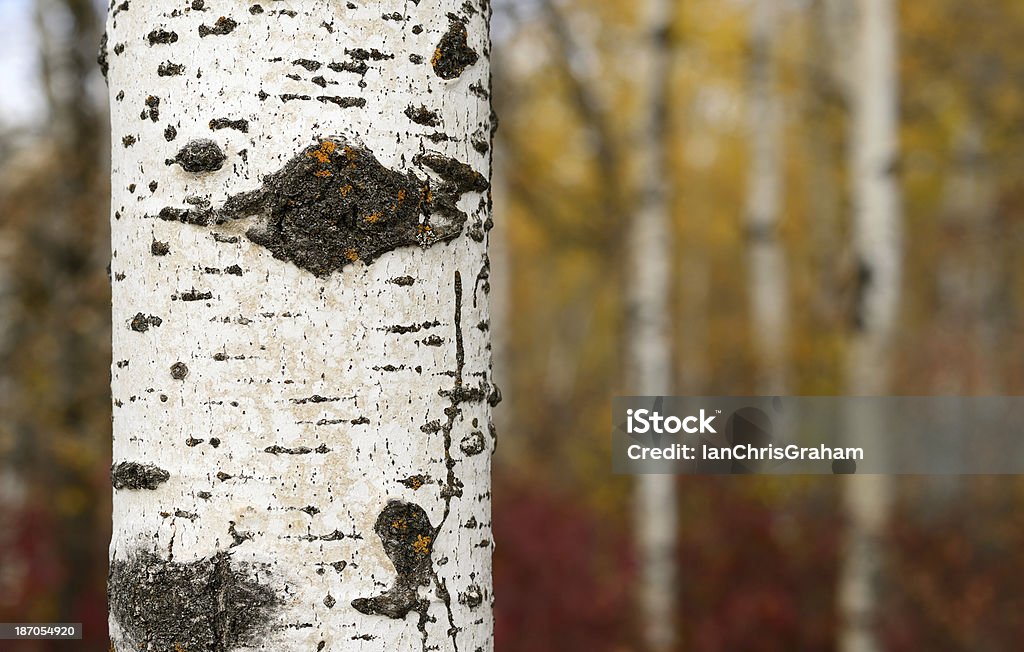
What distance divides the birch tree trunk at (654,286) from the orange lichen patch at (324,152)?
467cm

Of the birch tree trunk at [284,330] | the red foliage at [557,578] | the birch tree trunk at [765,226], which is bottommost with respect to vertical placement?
the red foliage at [557,578]

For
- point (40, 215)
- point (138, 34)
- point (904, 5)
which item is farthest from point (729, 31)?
point (138, 34)

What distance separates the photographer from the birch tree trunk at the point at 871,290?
4.64 m

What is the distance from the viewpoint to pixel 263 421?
0.88 m

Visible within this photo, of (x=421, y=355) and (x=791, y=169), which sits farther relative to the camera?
(x=791, y=169)

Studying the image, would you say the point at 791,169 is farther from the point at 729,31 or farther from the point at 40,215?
the point at 40,215

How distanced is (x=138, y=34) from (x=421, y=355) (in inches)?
18.1

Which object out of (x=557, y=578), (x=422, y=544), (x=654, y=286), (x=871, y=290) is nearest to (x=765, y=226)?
(x=654, y=286)

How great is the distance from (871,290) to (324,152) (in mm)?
4277

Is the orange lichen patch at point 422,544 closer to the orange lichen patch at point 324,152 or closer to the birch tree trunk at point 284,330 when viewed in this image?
the birch tree trunk at point 284,330

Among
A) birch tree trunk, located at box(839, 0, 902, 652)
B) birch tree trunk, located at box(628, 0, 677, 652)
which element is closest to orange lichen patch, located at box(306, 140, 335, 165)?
birch tree trunk, located at box(839, 0, 902, 652)

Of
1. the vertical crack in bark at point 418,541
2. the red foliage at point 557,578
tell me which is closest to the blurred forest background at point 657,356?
the red foliage at point 557,578

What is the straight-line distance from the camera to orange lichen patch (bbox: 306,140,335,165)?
2.92ft

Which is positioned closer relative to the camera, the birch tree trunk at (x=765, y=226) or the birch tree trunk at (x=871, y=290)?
the birch tree trunk at (x=871, y=290)
